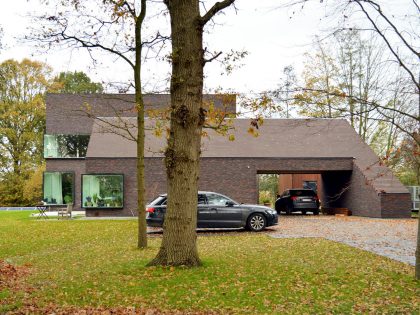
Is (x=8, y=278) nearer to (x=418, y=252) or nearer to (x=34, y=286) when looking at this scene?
(x=34, y=286)

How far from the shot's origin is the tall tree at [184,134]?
877 centimetres

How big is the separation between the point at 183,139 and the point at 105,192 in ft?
68.5

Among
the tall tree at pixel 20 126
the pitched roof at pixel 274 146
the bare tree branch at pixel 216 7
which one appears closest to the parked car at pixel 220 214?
the bare tree branch at pixel 216 7

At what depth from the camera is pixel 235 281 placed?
783 centimetres

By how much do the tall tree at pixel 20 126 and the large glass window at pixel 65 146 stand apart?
5684 mm

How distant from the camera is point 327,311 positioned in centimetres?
638

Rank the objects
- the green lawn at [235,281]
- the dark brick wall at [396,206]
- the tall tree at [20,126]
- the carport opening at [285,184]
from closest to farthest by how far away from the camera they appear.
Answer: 1. the green lawn at [235,281]
2. the dark brick wall at [396,206]
3. the carport opening at [285,184]
4. the tall tree at [20,126]

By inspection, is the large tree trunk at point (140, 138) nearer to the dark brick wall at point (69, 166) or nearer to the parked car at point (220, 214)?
the parked car at point (220, 214)

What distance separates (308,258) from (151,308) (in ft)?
16.0

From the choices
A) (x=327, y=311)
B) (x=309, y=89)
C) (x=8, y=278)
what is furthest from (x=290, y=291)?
(x=8, y=278)

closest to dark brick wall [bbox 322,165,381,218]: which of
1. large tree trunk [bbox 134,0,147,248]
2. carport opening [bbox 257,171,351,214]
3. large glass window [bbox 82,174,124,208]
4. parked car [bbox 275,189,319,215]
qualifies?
carport opening [bbox 257,171,351,214]

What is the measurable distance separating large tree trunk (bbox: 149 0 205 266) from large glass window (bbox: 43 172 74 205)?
97.9 feet

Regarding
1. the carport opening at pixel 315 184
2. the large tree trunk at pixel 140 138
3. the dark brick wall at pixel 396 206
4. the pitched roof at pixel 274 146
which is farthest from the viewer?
the carport opening at pixel 315 184

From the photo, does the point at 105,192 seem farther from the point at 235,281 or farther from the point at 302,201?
the point at 235,281
